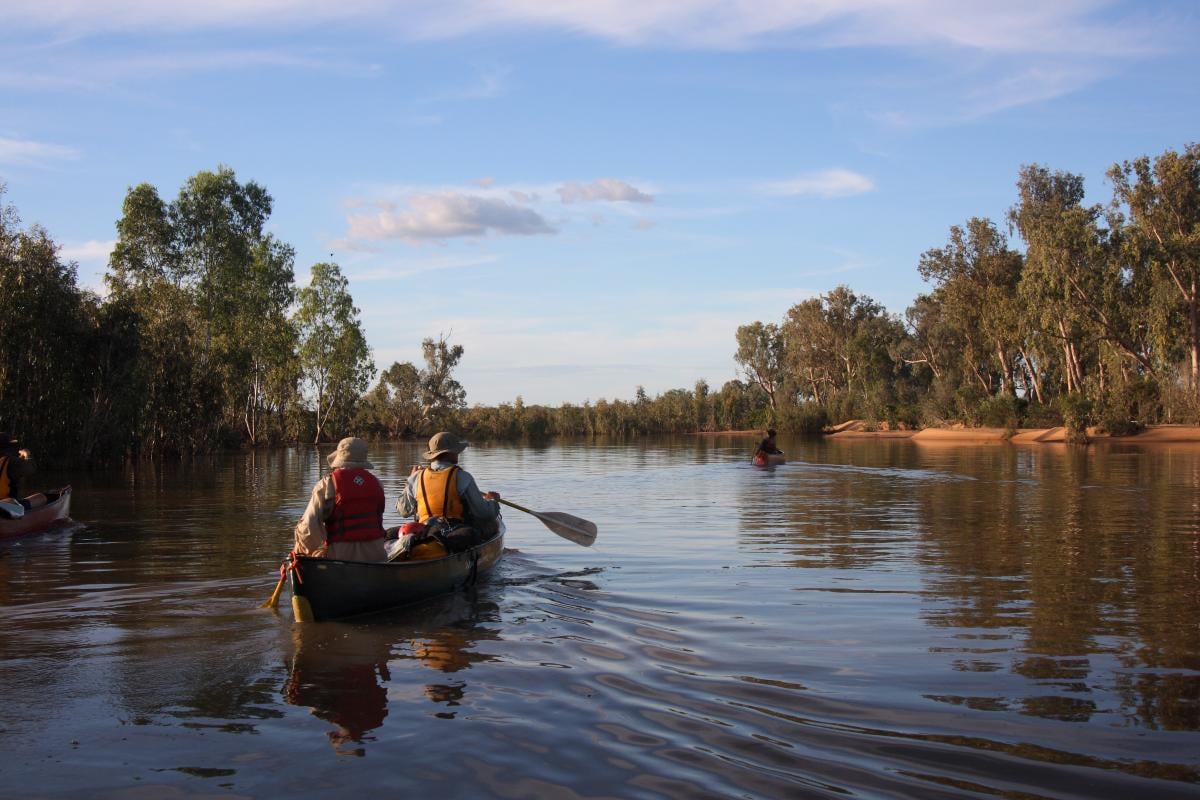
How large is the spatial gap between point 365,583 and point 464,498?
2.04 metres

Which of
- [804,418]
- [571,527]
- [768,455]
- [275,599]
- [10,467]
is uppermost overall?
[804,418]

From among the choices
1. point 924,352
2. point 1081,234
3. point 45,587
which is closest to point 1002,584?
point 45,587

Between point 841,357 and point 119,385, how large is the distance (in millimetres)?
62076

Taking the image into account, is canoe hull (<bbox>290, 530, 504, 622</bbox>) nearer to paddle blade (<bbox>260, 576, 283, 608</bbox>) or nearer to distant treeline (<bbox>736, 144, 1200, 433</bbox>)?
paddle blade (<bbox>260, 576, 283, 608</bbox>)

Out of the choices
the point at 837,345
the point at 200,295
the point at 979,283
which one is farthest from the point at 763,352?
the point at 200,295

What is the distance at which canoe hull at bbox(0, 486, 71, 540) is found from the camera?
13.2m

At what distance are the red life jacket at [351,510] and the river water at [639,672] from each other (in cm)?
76

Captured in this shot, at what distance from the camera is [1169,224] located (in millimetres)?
44062

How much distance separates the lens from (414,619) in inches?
330

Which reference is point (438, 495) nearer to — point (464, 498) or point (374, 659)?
point (464, 498)

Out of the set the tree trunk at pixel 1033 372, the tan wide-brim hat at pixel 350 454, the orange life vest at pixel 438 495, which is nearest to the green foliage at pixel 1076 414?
the tree trunk at pixel 1033 372

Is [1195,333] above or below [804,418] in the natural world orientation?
above

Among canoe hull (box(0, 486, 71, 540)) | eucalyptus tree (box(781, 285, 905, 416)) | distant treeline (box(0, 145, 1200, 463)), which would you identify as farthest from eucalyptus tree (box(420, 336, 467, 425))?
canoe hull (box(0, 486, 71, 540))

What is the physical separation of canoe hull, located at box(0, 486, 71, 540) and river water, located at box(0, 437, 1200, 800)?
60 centimetres
